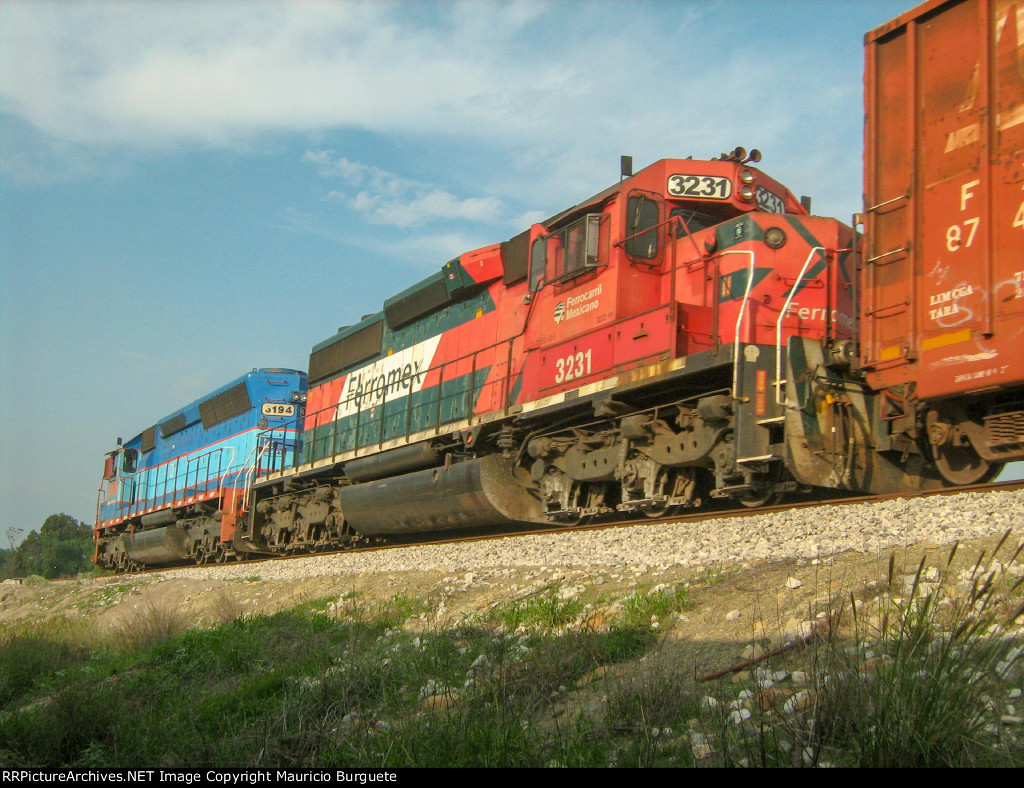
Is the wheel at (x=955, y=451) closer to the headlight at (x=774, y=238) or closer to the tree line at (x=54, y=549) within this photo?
the headlight at (x=774, y=238)

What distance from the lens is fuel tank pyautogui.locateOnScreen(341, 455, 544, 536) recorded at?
10586mm

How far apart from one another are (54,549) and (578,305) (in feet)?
207

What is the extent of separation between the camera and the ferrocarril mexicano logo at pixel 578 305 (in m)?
9.35

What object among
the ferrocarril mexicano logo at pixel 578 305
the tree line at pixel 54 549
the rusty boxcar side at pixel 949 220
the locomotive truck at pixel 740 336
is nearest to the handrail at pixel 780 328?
the locomotive truck at pixel 740 336

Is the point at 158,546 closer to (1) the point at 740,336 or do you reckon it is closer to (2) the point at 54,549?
(1) the point at 740,336

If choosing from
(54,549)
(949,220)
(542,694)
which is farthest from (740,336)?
(54,549)

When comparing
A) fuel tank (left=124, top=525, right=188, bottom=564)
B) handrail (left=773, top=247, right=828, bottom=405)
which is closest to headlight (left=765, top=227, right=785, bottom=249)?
handrail (left=773, top=247, right=828, bottom=405)

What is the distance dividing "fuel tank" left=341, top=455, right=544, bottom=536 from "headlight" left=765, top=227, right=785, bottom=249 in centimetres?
414

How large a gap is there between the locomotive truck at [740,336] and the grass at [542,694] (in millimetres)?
2534

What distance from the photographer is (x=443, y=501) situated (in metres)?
11.3

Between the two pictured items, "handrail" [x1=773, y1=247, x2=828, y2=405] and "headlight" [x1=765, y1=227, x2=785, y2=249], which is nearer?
"handrail" [x1=773, y1=247, x2=828, y2=405]

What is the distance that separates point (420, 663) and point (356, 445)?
910cm

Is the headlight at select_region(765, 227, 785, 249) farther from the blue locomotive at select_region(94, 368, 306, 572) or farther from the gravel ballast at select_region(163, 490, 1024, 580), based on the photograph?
the blue locomotive at select_region(94, 368, 306, 572)
